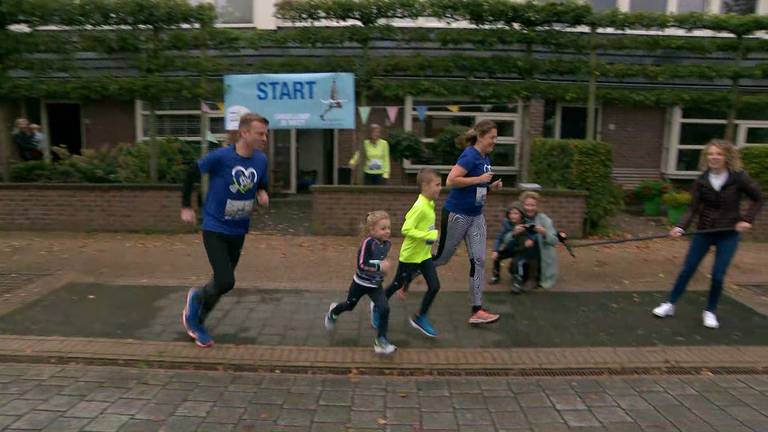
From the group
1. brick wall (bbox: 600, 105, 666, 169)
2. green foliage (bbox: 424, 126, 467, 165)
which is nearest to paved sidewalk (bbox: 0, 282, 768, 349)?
green foliage (bbox: 424, 126, 467, 165)

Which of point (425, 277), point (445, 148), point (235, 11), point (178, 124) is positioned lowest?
point (425, 277)

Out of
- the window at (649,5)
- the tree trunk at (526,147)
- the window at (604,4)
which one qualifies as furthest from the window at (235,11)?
the window at (649,5)

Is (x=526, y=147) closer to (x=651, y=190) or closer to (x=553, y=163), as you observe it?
(x=553, y=163)

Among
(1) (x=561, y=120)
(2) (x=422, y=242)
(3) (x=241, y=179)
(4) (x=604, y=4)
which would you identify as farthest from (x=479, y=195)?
(4) (x=604, y=4)

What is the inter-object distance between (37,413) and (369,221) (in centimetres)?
252

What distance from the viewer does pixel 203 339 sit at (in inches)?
188

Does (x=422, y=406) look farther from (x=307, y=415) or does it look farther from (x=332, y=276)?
(x=332, y=276)

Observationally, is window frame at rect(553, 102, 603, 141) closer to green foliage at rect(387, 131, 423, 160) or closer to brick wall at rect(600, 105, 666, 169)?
brick wall at rect(600, 105, 666, 169)

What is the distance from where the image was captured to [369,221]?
4508mm

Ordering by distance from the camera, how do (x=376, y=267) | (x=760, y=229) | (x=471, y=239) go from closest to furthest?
(x=376, y=267) → (x=471, y=239) → (x=760, y=229)

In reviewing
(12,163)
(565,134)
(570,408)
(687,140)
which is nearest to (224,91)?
(12,163)

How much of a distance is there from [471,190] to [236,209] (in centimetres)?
200

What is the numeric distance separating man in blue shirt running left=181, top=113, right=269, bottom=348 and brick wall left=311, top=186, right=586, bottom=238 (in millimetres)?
4045

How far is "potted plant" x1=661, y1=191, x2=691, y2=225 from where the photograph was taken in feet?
33.4
